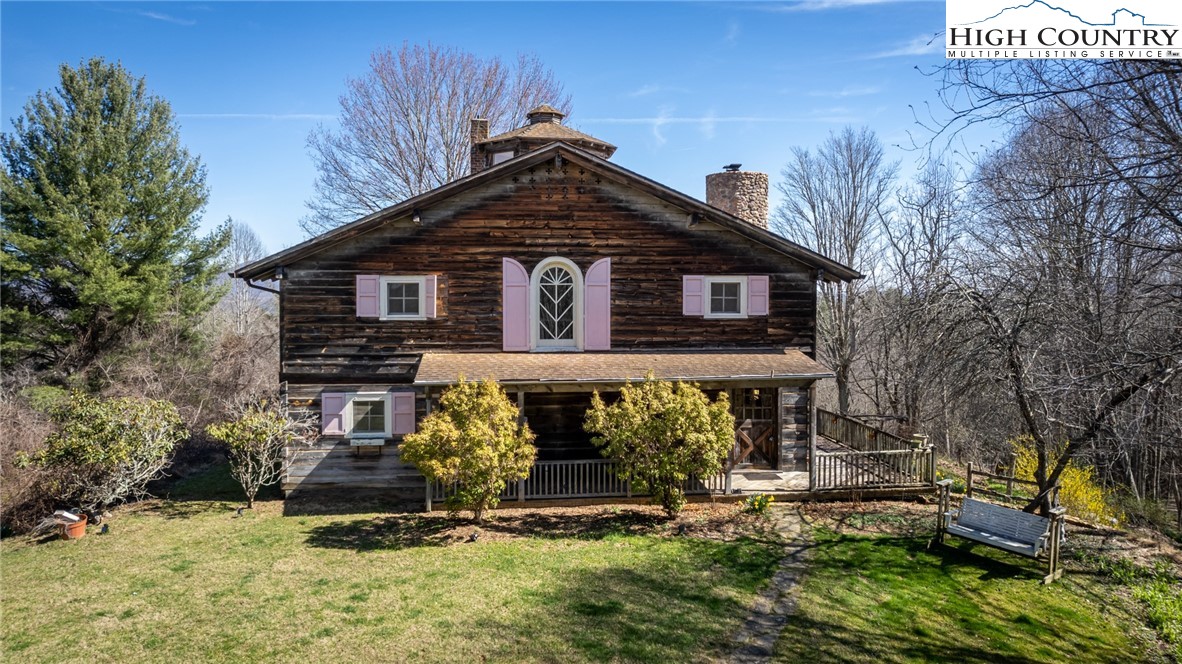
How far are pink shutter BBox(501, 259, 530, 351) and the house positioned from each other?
0.03m

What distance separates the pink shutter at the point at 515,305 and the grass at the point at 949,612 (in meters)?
7.62

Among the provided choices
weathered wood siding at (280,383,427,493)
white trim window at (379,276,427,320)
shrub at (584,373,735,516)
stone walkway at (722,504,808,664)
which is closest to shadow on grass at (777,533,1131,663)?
stone walkway at (722,504,808,664)

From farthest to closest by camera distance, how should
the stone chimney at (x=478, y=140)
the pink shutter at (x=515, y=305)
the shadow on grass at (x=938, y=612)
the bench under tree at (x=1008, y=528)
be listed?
the stone chimney at (x=478, y=140) < the pink shutter at (x=515, y=305) < the bench under tree at (x=1008, y=528) < the shadow on grass at (x=938, y=612)

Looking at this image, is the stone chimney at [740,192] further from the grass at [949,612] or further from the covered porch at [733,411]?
the grass at [949,612]

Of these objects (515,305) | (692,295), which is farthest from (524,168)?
(692,295)

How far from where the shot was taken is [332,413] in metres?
14.7

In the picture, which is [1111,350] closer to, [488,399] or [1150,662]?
[1150,662]

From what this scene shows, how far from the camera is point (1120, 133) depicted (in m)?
6.18

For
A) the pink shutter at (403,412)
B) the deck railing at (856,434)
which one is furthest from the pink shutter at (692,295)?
the pink shutter at (403,412)

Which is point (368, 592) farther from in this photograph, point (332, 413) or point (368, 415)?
point (332, 413)

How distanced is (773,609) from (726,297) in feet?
26.6

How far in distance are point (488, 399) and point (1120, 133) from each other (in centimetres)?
969

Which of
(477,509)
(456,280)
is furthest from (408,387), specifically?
(477,509)

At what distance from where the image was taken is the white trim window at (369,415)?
1477 centimetres
